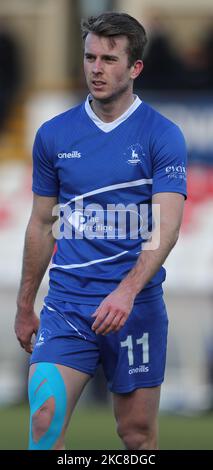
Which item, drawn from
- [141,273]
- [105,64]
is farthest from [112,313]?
[105,64]

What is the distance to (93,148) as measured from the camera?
723cm

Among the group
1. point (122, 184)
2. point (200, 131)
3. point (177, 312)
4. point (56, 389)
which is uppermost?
point (200, 131)

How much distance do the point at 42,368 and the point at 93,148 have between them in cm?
119

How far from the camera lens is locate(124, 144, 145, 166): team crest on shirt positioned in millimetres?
7156

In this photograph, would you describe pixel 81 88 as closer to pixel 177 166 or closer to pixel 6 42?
pixel 6 42

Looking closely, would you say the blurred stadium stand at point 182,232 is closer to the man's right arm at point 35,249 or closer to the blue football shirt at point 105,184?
the man's right arm at point 35,249

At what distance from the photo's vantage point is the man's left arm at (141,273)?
6781 millimetres

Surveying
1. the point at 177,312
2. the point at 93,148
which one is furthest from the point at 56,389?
the point at 177,312

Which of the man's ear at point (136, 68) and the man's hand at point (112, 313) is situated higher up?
the man's ear at point (136, 68)

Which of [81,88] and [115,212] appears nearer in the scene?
[115,212]

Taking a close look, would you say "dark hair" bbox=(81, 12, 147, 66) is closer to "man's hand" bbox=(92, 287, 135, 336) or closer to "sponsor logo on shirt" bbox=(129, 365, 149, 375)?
"man's hand" bbox=(92, 287, 135, 336)

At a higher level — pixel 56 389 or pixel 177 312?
pixel 177 312

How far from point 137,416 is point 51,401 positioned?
0.61 meters

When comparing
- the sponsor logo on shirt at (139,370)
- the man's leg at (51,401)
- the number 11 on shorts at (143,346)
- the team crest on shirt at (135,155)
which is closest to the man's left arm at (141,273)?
the team crest on shirt at (135,155)
